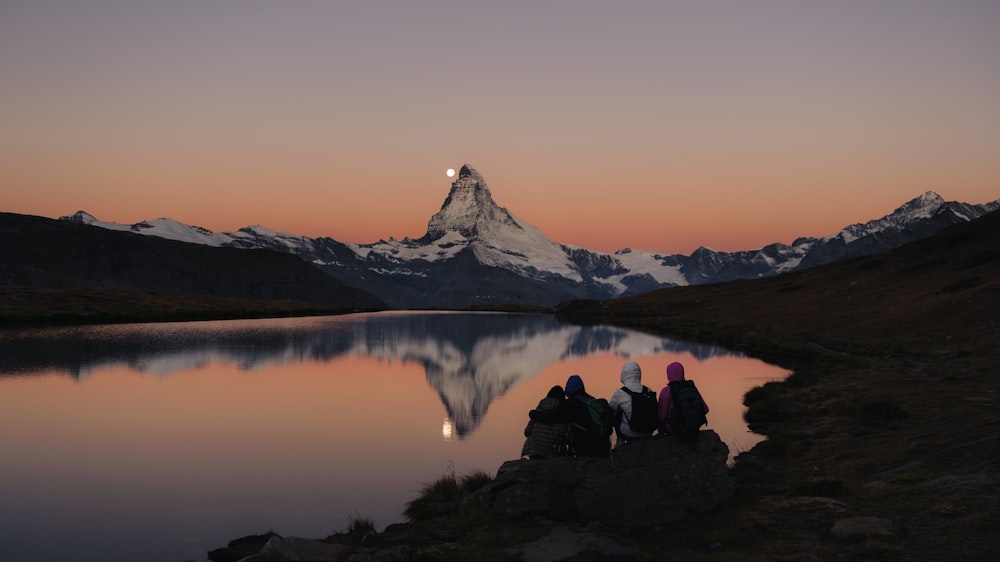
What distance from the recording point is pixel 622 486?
18.2 m

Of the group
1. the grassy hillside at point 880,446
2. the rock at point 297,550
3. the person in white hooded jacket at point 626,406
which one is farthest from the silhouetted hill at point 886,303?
the rock at point 297,550

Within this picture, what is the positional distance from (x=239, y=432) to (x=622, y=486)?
25.3 metres

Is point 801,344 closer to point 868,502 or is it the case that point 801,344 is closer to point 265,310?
point 868,502

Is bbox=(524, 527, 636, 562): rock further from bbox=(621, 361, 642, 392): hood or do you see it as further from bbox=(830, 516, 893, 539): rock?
bbox=(830, 516, 893, 539): rock

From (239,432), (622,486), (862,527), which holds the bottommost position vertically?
(239,432)

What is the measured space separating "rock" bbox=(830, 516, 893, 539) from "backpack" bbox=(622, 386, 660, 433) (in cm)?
524

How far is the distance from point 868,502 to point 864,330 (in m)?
63.4

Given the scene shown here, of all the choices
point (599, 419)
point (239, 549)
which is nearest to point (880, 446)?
point (599, 419)

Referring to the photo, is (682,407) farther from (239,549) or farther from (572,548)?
(239,549)

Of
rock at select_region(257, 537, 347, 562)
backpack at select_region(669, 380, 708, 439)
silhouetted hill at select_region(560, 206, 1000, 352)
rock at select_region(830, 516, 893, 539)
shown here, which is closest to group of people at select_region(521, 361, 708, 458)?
backpack at select_region(669, 380, 708, 439)

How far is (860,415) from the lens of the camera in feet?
99.8

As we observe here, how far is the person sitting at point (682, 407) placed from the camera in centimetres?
1884

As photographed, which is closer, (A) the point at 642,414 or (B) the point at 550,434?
(A) the point at 642,414

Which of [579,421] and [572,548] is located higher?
[579,421]
